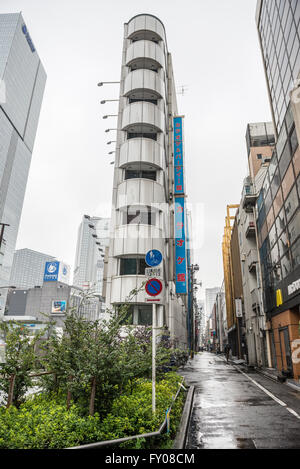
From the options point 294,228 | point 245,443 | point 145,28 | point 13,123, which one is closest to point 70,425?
point 245,443

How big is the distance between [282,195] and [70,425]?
18.8 metres

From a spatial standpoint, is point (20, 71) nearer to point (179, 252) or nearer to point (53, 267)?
point (53, 267)

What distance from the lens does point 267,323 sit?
85.2 feet

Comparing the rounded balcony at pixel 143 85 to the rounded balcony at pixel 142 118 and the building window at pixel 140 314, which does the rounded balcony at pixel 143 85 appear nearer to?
the rounded balcony at pixel 142 118

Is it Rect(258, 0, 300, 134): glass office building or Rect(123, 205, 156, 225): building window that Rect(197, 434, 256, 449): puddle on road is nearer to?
Rect(123, 205, 156, 225): building window

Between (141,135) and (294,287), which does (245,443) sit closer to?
(294,287)

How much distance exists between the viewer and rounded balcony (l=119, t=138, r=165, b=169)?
26391 mm

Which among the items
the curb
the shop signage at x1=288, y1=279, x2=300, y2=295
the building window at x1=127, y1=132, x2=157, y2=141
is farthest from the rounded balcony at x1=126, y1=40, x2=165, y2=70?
the curb

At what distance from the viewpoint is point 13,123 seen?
127 m

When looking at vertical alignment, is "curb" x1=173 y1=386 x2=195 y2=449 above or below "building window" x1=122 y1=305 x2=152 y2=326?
below

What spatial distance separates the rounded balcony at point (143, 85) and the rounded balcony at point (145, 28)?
536 centimetres

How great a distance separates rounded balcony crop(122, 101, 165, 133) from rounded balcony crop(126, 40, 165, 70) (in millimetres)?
5554

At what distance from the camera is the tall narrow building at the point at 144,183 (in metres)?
23.8

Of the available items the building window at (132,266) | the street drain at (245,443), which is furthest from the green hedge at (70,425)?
the building window at (132,266)
